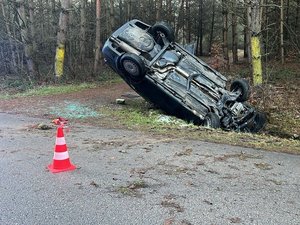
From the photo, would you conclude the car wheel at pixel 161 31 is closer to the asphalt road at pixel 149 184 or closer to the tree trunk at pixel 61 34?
the asphalt road at pixel 149 184

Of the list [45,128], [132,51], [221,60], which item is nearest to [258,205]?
[45,128]

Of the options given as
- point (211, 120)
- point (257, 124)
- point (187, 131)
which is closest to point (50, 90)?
point (211, 120)

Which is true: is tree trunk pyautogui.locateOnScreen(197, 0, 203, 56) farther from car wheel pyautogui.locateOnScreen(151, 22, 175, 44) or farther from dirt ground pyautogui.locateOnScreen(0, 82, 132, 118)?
car wheel pyautogui.locateOnScreen(151, 22, 175, 44)

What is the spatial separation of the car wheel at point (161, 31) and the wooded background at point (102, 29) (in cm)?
277

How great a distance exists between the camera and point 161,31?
10.4 metres

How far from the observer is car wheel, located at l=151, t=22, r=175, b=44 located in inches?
407

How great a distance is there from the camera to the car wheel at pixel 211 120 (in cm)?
910

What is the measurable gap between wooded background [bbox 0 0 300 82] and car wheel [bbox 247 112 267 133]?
3086mm

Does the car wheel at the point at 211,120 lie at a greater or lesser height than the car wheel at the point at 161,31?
lesser

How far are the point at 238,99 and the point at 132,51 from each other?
3.13 meters

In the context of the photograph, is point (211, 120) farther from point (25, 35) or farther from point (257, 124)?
point (25, 35)

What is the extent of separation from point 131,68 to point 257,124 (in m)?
3.70

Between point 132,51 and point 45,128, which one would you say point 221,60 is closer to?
point 132,51

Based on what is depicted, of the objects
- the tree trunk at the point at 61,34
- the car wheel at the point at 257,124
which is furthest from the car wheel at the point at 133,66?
the tree trunk at the point at 61,34
